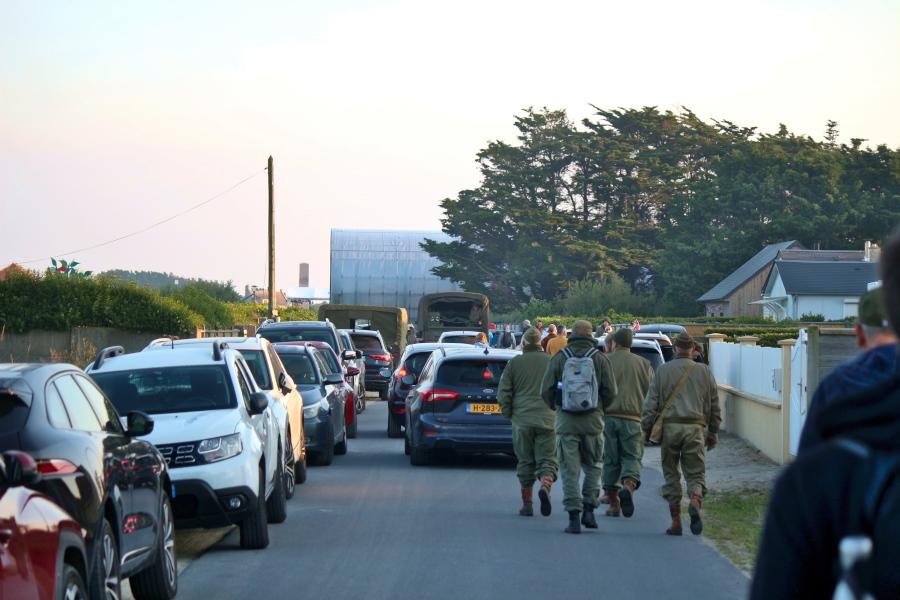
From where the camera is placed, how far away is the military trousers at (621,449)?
13.2m

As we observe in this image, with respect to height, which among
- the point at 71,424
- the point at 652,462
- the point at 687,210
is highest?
the point at 687,210

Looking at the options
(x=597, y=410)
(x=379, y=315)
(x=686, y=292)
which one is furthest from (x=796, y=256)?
(x=597, y=410)

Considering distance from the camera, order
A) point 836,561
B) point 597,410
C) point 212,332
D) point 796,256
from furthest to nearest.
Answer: point 796,256 < point 212,332 < point 597,410 < point 836,561

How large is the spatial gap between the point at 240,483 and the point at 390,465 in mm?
7908

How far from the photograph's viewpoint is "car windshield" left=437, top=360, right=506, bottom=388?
A: 1802cm

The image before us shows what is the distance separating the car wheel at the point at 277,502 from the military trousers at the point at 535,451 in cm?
235

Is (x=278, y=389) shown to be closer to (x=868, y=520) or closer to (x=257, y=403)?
(x=257, y=403)

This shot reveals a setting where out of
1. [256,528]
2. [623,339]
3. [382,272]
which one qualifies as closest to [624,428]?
[623,339]

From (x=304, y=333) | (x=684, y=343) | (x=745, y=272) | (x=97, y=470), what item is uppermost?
(x=745, y=272)

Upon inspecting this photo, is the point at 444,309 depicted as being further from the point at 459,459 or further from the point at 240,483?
the point at 240,483

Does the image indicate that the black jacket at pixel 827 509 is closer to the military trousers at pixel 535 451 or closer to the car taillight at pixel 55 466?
the car taillight at pixel 55 466

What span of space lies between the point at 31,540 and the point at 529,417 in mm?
8363

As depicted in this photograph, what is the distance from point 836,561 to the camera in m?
2.39

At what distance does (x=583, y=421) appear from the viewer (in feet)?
41.8
